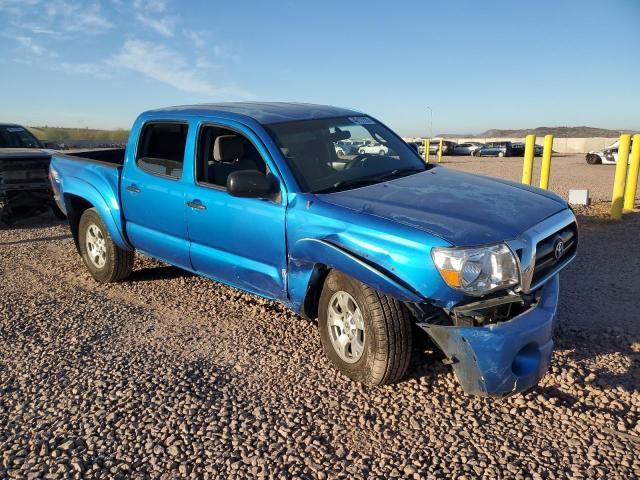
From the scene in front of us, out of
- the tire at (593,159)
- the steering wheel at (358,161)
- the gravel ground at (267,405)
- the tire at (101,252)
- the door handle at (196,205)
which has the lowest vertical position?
the tire at (593,159)

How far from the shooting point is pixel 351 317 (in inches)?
143

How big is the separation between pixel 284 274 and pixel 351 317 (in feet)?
2.06

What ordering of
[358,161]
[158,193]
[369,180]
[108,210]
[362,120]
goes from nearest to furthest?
[369,180], [358,161], [158,193], [362,120], [108,210]

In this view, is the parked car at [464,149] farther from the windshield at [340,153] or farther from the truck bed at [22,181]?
the windshield at [340,153]

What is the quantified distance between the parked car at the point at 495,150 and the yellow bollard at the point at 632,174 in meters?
32.1

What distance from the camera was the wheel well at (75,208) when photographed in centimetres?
642

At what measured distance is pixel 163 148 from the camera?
523 centimetres

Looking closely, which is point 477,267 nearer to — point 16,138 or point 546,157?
point 546,157

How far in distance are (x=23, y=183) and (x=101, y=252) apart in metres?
4.36

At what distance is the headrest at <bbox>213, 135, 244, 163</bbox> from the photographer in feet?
15.4

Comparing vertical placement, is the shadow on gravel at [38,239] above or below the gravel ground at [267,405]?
below

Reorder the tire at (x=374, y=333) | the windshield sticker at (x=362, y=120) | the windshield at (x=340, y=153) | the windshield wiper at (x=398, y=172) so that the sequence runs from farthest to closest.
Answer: the windshield sticker at (x=362, y=120)
the windshield wiper at (x=398, y=172)
the windshield at (x=340, y=153)
the tire at (x=374, y=333)

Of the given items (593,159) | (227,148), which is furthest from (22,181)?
(593,159)

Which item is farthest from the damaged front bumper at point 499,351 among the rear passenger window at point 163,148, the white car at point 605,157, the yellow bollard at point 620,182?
the white car at point 605,157
